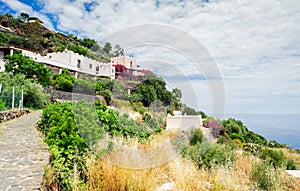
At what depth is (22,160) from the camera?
3.71 meters

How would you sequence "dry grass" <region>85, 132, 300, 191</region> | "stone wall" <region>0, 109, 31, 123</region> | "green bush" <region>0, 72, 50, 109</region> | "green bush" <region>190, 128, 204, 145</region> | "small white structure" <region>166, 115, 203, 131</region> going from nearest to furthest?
"dry grass" <region>85, 132, 300, 191</region>
"stone wall" <region>0, 109, 31, 123</region>
"green bush" <region>190, 128, 204, 145</region>
"green bush" <region>0, 72, 50, 109</region>
"small white structure" <region>166, 115, 203, 131</region>

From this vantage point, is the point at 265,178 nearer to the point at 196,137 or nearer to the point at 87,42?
the point at 196,137

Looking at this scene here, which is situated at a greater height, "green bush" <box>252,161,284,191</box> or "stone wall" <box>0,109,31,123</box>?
"stone wall" <box>0,109,31,123</box>

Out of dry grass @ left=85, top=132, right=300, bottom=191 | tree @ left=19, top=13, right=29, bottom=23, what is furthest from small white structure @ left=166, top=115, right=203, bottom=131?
tree @ left=19, top=13, right=29, bottom=23

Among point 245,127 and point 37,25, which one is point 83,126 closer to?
point 245,127

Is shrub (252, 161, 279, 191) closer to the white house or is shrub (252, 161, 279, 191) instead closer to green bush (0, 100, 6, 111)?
green bush (0, 100, 6, 111)

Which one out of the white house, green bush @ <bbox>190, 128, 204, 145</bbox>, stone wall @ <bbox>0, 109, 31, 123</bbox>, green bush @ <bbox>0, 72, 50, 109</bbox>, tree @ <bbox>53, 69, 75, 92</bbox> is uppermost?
the white house

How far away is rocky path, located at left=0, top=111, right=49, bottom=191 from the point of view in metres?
2.75

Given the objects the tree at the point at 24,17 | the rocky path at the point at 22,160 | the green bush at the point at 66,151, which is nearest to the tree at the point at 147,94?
the rocky path at the point at 22,160

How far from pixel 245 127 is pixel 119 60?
19077 mm

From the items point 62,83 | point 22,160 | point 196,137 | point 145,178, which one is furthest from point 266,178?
point 62,83

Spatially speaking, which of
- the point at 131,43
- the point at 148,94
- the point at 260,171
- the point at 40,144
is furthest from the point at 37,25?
the point at 260,171

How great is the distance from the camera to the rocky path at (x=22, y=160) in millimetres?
2748

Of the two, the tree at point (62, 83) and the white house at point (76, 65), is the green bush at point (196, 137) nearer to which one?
the tree at point (62, 83)
